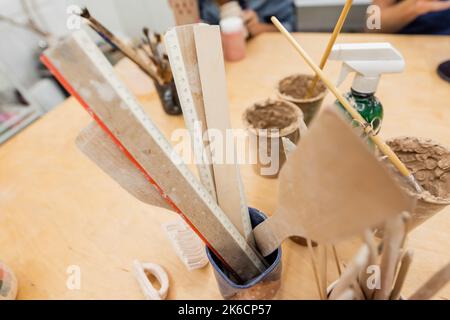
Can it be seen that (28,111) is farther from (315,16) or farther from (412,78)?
(315,16)

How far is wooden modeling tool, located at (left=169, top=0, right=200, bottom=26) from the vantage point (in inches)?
30.4

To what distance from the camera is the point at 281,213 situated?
0.26 m

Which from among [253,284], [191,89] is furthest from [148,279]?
[191,89]

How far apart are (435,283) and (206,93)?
0.87 feet

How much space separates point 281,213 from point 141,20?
1304mm

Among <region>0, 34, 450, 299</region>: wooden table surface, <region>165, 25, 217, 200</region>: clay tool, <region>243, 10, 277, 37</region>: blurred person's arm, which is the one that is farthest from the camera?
<region>243, 10, 277, 37</region>: blurred person's arm

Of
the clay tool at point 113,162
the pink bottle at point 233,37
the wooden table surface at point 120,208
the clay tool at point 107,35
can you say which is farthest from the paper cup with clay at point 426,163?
the pink bottle at point 233,37

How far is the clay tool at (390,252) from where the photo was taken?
18 cm

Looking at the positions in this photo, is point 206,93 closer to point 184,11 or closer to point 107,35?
point 107,35

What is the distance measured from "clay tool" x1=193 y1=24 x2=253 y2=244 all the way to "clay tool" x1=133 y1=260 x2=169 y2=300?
15 centimetres

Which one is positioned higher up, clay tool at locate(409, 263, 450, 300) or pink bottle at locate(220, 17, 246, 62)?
pink bottle at locate(220, 17, 246, 62)

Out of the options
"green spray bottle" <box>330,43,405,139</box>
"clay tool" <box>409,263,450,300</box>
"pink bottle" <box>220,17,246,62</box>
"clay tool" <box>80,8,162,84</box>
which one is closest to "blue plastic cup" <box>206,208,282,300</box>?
"clay tool" <box>409,263,450,300</box>

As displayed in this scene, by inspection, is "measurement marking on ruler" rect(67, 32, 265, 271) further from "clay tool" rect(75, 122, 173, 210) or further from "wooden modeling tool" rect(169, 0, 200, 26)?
"wooden modeling tool" rect(169, 0, 200, 26)
